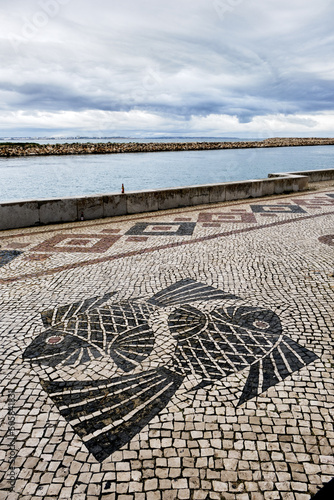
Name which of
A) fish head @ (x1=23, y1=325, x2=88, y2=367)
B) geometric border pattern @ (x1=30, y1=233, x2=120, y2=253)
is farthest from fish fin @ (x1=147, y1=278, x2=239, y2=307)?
geometric border pattern @ (x1=30, y1=233, x2=120, y2=253)

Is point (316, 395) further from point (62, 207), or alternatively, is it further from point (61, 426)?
point (62, 207)

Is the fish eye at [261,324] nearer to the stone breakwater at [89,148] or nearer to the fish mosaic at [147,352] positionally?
the fish mosaic at [147,352]

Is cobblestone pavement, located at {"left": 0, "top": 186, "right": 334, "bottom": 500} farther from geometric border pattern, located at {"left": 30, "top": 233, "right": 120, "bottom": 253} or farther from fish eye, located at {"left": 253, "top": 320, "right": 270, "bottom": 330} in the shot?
geometric border pattern, located at {"left": 30, "top": 233, "right": 120, "bottom": 253}

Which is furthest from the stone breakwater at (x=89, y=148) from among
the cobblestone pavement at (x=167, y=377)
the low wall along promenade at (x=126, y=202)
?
the cobblestone pavement at (x=167, y=377)

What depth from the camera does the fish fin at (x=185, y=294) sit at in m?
4.62

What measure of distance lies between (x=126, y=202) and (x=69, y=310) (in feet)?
20.8

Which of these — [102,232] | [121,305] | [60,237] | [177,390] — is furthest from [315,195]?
[177,390]

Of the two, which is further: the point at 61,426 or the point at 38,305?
the point at 38,305

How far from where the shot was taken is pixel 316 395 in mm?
2945

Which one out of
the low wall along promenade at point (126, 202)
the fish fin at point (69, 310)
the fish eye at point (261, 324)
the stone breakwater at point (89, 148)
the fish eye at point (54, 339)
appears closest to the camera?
the fish eye at point (54, 339)

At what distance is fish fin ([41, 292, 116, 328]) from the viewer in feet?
Answer: 13.6

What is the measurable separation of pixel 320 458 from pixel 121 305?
8.92 ft

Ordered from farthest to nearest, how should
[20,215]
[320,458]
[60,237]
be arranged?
[20,215] → [60,237] → [320,458]

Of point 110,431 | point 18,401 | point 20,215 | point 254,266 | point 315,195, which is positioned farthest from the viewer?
point 315,195
